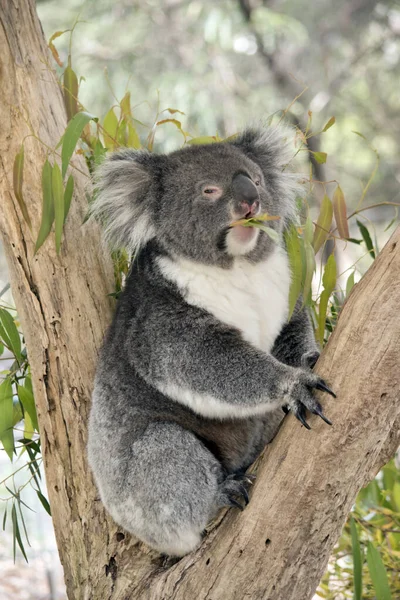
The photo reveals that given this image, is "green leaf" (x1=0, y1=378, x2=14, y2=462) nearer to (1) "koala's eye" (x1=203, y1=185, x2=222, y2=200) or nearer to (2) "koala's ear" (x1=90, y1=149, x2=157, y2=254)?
(2) "koala's ear" (x1=90, y1=149, x2=157, y2=254)

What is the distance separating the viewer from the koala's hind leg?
2.39m

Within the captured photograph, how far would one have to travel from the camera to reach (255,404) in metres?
2.32

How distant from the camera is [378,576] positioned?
2719 millimetres

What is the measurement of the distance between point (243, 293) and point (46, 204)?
0.80 meters

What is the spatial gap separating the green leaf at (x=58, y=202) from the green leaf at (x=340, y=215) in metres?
1.04

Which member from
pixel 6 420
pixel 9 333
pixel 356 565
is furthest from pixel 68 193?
pixel 356 565

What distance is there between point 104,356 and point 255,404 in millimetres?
660

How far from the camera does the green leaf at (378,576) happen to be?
271 centimetres

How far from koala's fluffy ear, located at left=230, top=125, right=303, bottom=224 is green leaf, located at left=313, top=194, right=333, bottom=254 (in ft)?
0.48

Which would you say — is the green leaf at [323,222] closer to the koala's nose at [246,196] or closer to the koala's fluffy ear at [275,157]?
the koala's fluffy ear at [275,157]

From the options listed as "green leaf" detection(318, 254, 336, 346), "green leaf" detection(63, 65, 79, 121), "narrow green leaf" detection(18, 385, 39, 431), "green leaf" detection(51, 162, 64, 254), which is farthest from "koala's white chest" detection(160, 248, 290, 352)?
"green leaf" detection(63, 65, 79, 121)

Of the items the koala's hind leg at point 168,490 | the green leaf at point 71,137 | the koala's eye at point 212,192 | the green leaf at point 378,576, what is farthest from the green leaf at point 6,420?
the green leaf at point 378,576

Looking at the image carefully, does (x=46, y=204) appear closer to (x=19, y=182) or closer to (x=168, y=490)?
(x=19, y=182)

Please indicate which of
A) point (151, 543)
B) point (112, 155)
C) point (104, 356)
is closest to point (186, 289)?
point (104, 356)
